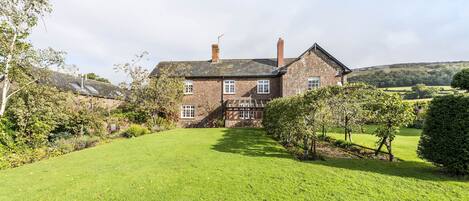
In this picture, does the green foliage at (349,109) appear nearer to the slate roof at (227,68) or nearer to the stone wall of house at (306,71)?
the stone wall of house at (306,71)

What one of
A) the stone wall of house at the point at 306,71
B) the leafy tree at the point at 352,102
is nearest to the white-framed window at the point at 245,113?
the stone wall of house at the point at 306,71

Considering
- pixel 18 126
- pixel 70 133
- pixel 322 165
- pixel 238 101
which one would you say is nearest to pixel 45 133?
pixel 18 126

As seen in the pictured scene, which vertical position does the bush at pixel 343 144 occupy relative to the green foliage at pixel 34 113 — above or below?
below

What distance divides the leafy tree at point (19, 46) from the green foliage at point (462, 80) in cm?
2006

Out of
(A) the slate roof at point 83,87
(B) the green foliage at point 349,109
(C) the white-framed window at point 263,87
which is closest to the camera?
(B) the green foliage at point 349,109

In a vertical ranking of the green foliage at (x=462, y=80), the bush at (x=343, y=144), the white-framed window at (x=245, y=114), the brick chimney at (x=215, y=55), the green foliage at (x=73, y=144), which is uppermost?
the brick chimney at (x=215, y=55)

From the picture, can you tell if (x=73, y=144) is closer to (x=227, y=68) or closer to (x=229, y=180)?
(x=229, y=180)

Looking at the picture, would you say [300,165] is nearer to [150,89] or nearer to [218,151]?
[218,151]

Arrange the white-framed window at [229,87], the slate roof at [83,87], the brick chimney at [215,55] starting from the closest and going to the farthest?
the slate roof at [83,87] → the white-framed window at [229,87] → the brick chimney at [215,55]

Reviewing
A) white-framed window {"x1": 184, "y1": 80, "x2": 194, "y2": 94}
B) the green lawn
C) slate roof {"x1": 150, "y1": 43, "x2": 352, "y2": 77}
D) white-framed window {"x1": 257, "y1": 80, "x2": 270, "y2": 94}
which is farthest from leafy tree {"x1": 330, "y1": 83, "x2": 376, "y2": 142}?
white-framed window {"x1": 184, "y1": 80, "x2": 194, "y2": 94}

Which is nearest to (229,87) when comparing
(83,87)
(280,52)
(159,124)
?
(280,52)

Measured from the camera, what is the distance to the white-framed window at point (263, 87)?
28281 millimetres

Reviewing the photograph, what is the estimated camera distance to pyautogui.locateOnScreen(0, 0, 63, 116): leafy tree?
1410cm

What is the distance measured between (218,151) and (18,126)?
12.0m
